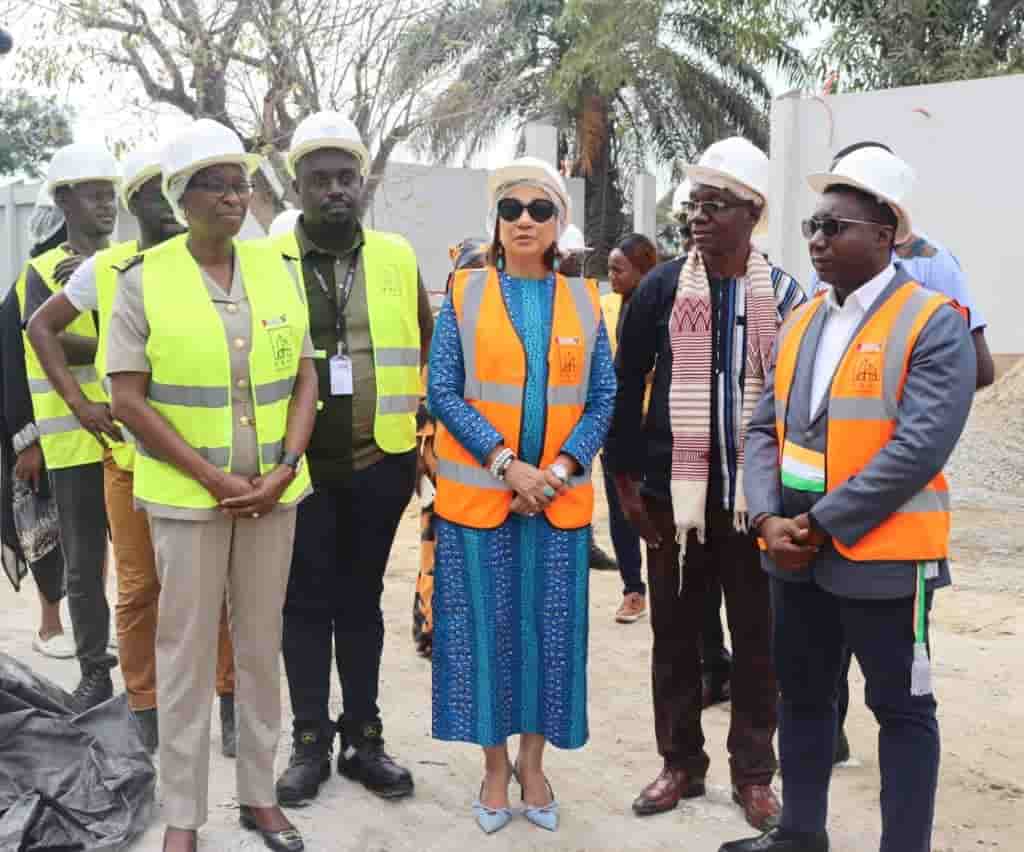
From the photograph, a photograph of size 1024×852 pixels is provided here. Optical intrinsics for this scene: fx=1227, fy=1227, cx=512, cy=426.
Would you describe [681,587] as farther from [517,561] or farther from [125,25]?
[125,25]

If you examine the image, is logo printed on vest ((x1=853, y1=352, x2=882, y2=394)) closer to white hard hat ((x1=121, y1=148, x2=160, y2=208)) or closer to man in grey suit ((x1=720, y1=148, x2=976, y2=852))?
man in grey suit ((x1=720, y1=148, x2=976, y2=852))

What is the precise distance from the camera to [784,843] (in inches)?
142

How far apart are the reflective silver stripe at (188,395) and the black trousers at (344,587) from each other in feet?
2.28

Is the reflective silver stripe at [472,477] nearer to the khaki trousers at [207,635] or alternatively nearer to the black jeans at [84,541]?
the khaki trousers at [207,635]

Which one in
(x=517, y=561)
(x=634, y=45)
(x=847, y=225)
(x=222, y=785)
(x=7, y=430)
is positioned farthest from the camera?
(x=634, y=45)

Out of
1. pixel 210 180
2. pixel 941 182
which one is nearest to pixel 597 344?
pixel 210 180

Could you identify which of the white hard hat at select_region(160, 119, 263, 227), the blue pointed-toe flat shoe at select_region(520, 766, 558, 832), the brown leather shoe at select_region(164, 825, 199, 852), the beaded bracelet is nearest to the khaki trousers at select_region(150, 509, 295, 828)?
the brown leather shoe at select_region(164, 825, 199, 852)

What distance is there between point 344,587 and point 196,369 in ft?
3.72

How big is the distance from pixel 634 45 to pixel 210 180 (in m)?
18.6

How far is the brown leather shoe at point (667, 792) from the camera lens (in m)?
4.12

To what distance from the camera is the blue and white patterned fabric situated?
393 cm

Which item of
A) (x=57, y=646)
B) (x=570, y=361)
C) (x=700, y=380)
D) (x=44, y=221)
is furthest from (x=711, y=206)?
(x=57, y=646)

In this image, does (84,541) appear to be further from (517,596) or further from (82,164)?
(517,596)

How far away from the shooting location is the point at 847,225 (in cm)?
330
